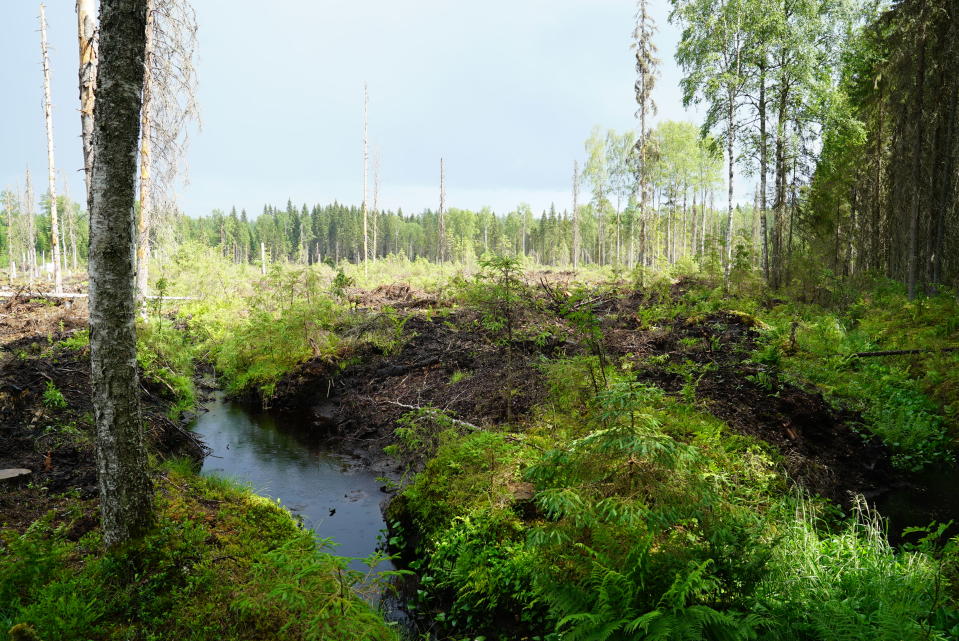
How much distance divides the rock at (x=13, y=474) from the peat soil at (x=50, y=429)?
42mm

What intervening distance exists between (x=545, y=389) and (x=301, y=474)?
14.6 feet

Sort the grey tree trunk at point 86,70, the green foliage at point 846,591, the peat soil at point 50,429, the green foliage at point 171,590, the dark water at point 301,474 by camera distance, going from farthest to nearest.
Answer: the grey tree trunk at point 86,70
the dark water at point 301,474
the peat soil at point 50,429
the green foliage at point 171,590
the green foliage at point 846,591

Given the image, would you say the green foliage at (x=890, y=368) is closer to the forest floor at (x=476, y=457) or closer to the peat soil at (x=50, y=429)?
the forest floor at (x=476, y=457)

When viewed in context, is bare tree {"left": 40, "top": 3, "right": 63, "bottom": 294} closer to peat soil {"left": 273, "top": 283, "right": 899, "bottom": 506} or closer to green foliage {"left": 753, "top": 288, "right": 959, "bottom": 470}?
peat soil {"left": 273, "top": 283, "right": 899, "bottom": 506}

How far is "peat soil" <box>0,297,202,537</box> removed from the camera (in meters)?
4.64

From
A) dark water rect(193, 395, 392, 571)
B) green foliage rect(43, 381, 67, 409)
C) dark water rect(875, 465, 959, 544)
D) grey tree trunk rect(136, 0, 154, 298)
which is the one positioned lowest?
dark water rect(193, 395, 392, 571)

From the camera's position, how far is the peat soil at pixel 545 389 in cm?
691

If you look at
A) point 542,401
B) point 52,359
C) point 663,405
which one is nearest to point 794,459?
point 663,405

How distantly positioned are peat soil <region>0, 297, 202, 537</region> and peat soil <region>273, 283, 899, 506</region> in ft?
10.3

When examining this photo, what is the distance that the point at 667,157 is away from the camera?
113ft

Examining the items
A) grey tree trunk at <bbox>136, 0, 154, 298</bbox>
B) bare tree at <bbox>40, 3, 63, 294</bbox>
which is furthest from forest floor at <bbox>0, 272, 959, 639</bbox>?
bare tree at <bbox>40, 3, 63, 294</bbox>

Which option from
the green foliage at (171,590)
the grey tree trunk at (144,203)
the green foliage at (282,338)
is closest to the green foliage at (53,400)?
the green foliage at (171,590)

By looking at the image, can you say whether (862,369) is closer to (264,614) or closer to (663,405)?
(663,405)

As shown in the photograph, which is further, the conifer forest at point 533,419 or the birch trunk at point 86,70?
the birch trunk at point 86,70
